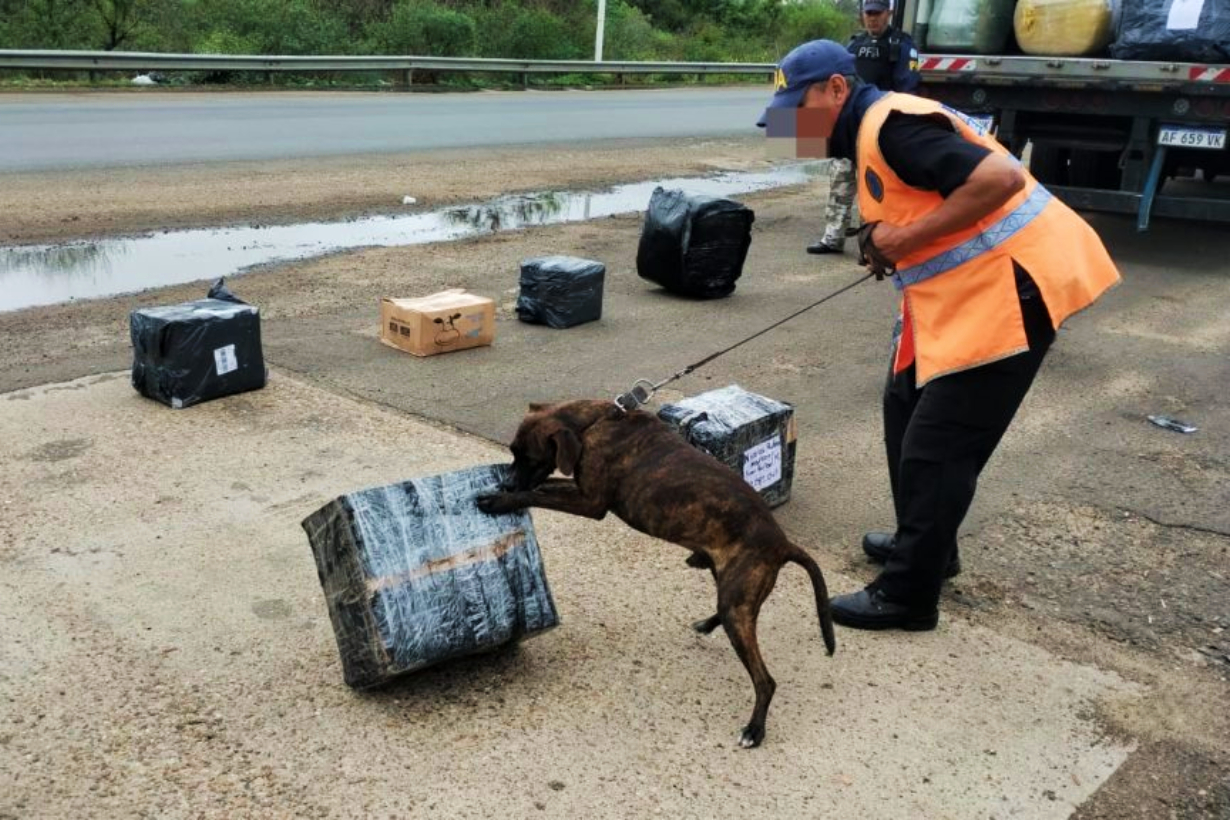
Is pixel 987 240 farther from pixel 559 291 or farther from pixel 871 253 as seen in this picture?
pixel 559 291

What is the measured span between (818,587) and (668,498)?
1.58 feet

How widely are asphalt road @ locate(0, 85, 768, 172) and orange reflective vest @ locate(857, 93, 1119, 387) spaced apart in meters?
10.9

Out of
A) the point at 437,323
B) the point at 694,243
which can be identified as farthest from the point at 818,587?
the point at 694,243

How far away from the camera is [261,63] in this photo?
828 inches

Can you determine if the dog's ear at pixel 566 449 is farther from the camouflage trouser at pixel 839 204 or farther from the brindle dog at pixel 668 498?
the camouflage trouser at pixel 839 204

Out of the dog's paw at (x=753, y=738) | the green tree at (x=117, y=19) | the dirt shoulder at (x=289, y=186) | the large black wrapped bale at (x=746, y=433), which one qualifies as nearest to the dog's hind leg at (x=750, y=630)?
the dog's paw at (x=753, y=738)

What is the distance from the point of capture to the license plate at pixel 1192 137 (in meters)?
8.73

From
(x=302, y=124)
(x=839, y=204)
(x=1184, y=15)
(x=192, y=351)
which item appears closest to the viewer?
(x=192, y=351)

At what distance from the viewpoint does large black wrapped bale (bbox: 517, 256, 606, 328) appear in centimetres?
705

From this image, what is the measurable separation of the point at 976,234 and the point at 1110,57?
23.1ft

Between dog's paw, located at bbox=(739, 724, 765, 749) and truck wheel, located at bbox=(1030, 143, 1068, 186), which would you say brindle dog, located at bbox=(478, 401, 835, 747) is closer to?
dog's paw, located at bbox=(739, 724, 765, 749)

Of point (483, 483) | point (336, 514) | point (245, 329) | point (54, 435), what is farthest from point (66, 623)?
point (245, 329)

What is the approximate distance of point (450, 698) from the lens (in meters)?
3.28

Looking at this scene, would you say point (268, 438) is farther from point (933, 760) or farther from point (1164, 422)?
point (1164, 422)
